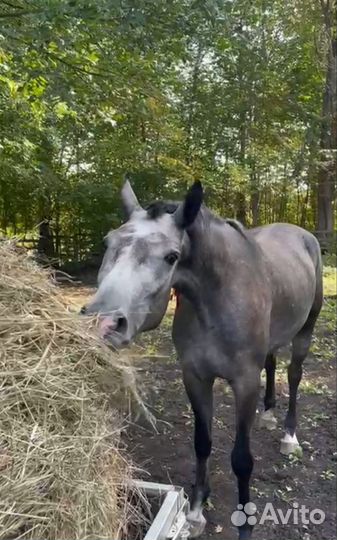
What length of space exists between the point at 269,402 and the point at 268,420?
0.13 meters

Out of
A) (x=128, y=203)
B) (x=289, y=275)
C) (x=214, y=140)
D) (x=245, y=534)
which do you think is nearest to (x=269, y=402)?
(x=289, y=275)

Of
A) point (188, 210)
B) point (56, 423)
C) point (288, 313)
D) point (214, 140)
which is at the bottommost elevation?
point (288, 313)

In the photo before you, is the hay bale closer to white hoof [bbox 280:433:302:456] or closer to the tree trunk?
white hoof [bbox 280:433:302:456]

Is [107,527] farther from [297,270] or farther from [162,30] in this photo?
[162,30]

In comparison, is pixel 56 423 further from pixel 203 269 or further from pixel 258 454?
pixel 258 454

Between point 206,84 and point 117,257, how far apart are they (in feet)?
34.4

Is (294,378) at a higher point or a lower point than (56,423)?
lower

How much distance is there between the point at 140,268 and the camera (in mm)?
1777

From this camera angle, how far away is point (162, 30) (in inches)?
130

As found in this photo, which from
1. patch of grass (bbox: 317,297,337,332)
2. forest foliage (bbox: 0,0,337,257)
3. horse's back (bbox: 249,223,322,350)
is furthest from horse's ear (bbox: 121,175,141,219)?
patch of grass (bbox: 317,297,337,332)

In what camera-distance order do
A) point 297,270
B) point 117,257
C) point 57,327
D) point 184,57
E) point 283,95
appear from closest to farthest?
point 57,327, point 117,257, point 297,270, point 184,57, point 283,95

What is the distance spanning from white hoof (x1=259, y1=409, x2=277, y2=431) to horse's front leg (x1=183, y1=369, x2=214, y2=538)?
1.05m

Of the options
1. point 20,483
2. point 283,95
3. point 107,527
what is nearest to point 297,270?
point 107,527

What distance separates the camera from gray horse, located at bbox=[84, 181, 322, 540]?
Result: 175 centimetres
